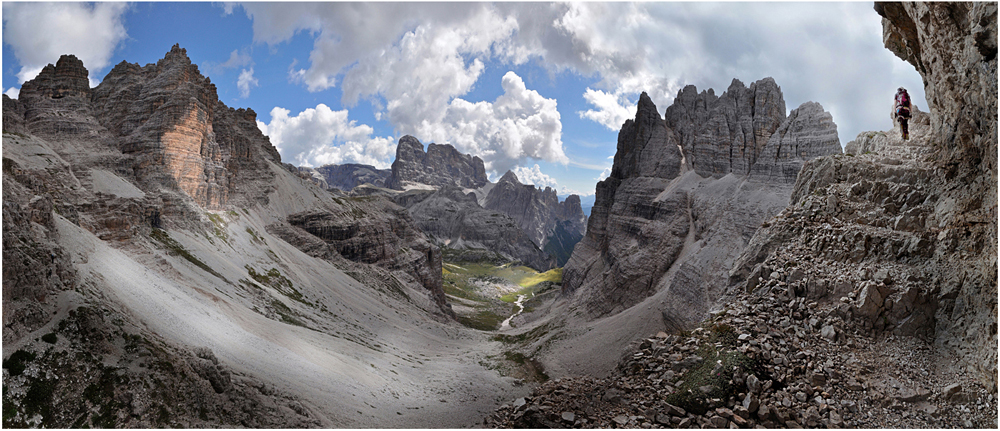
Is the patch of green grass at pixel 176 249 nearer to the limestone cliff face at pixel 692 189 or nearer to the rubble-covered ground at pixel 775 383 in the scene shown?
the rubble-covered ground at pixel 775 383

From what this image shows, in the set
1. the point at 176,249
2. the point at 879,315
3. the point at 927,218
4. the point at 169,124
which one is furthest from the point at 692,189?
the point at 169,124

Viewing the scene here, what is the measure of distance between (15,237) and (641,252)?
6844cm

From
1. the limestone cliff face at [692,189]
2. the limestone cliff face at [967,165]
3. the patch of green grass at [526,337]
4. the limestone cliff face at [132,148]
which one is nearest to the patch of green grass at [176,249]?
the limestone cliff face at [132,148]

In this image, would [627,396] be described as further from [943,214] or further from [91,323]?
[91,323]

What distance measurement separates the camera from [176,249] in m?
43.6

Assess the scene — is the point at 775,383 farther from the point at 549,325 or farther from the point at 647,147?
the point at 647,147

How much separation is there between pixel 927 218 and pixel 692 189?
60930 mm

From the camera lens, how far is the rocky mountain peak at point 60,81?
58.6m

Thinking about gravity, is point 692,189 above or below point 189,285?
above

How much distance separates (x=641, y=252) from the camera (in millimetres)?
69188

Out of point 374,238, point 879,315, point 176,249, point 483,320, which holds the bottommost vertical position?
point 483,320

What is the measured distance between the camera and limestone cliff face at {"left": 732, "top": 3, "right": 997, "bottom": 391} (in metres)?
12.3

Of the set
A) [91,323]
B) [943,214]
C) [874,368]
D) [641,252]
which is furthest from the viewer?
[641,252]

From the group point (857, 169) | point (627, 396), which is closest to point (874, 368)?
point (627, 396)
